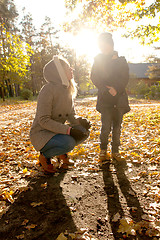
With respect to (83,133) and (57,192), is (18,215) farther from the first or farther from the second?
(83,133)

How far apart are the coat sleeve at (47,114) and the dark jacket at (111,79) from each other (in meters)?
0.99

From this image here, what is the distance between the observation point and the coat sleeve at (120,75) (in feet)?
10.3

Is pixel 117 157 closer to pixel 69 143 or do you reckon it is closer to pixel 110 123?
pixel 110 123

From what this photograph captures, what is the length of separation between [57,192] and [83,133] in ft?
2.86

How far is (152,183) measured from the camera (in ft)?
9.05

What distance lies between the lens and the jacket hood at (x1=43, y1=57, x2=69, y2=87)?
2.69m

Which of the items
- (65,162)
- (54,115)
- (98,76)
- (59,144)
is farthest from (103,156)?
(98,76)

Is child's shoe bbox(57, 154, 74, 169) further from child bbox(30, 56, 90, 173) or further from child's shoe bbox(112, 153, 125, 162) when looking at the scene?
child's shoe bbox(112, 153, 125, 162)

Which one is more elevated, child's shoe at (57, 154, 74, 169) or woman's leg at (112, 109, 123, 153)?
woman's leg at (112, 109, 123, 153)

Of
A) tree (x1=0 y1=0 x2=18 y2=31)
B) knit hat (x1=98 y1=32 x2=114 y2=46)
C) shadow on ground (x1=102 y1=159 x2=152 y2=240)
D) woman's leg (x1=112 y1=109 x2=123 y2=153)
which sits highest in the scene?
tree (x1=0 y1=0 x2=18 y2=31)

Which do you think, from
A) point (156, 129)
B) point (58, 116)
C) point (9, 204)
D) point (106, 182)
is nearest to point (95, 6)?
point (156, 129)

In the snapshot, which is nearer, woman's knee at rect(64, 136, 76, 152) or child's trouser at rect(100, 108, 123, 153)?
woman's knee at rect(64, 136, 76, 152)

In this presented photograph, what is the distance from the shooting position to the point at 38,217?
2.05 meters

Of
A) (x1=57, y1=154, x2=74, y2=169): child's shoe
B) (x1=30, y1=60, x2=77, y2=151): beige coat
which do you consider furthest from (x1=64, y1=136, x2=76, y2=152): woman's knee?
(x1=57, y1=154, x2=74, y2=169): child's shoe
